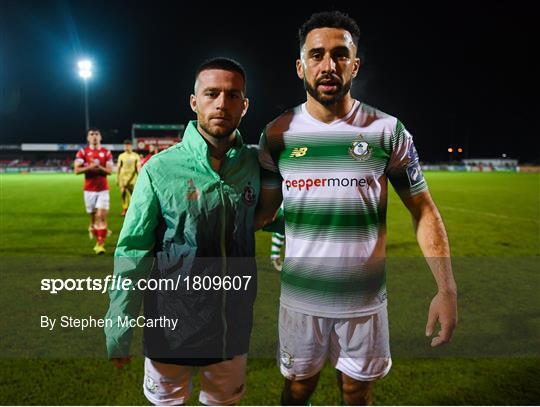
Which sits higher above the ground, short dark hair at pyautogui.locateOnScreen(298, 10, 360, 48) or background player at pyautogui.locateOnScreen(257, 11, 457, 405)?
short dark hair at pyautogui.locateOnScreen(298, 10, 360, 48)

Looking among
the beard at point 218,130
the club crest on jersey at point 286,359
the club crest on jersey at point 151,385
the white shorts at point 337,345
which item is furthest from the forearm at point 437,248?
the club crest on jersey at point 151,385

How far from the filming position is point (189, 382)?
2281 millimetres

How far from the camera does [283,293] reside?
7.93 feet

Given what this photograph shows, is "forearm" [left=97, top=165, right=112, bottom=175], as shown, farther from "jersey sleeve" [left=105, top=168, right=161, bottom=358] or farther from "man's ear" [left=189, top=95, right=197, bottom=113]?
"jersey sleeve" [left=105, top=168, right=161, bottom=358]

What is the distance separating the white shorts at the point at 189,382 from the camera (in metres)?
2.21

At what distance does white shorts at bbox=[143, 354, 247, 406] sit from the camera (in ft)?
7.26

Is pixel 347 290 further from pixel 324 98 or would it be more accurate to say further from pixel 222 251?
pixel 324 98

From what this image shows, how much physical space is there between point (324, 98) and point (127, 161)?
424 inches

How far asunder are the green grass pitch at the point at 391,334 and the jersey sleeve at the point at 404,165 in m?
1.63

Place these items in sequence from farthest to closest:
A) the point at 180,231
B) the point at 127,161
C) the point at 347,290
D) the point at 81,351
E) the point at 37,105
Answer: the point at 37,105 < the point at 127,161 < the point at 81,351 < the point at 347,290 < the point at 180,231

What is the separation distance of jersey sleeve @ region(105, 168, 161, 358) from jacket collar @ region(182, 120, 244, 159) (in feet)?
0.82

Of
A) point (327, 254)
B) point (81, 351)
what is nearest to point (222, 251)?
point (327, 254)

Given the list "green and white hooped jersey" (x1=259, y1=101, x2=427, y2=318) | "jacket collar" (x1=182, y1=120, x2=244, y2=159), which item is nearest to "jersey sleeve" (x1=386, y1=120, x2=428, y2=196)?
"green and white hooped jersey" (x1=259, y1=101, x2=427, y2=318)

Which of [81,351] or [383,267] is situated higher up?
[383,267]
